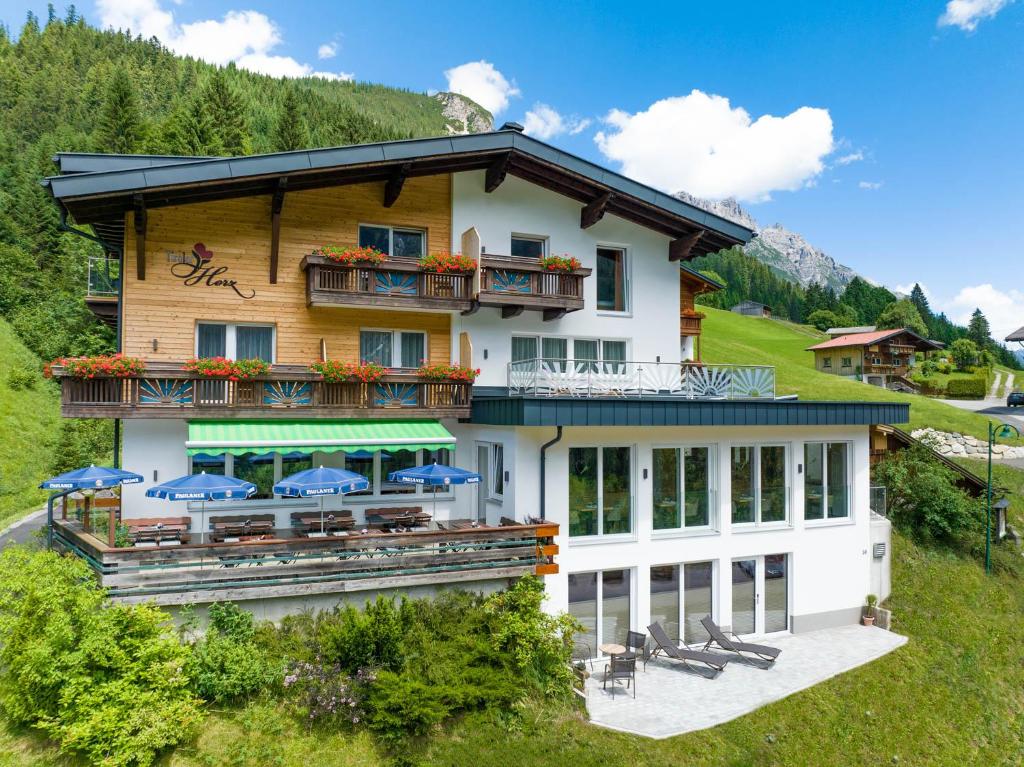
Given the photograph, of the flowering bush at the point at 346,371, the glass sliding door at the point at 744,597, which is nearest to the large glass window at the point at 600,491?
the glass sliding door at the point at 744,597

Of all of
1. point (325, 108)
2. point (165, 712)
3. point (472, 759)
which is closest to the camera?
point (165, 712)

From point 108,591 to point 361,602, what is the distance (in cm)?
493

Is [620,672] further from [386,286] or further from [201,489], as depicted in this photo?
[386,286]

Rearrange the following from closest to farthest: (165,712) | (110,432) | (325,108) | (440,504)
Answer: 1. (165,712)
2. (440,504)
3. (110,432)
4. (325,108)

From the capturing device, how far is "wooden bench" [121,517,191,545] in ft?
50.8

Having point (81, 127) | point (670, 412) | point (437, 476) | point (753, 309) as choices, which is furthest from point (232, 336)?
point (753, 309)

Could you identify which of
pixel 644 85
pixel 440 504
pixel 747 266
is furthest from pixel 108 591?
pixel 747 266

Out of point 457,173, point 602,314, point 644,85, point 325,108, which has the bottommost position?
point 602,314

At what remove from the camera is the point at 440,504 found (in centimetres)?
1983

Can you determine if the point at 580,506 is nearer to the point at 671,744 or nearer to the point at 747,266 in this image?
the point at 671,744

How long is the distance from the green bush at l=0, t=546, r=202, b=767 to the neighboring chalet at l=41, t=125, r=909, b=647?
2.01 m

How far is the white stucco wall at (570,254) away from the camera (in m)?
21.1

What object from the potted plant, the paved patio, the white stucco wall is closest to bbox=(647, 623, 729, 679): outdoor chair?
the paved patio

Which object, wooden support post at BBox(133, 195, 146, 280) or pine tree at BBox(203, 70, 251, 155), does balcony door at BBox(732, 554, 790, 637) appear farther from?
pine tree at BBox(203, 70, 251, 155)
